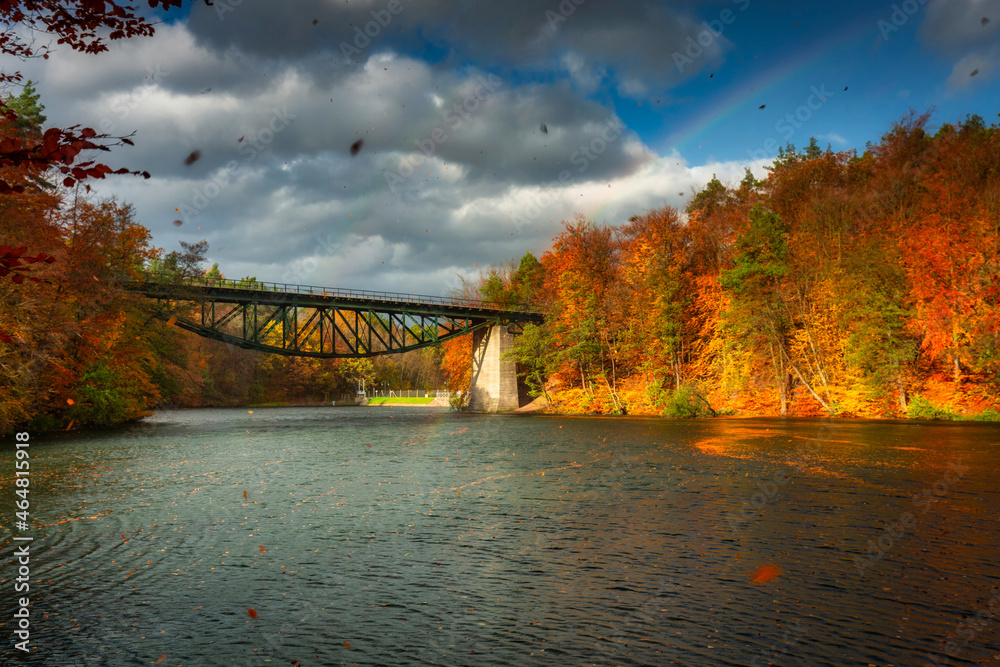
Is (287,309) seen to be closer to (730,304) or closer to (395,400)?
(730,304)

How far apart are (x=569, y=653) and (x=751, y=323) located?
139 ft

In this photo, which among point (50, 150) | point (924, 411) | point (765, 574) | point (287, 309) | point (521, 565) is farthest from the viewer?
point (287, 309)

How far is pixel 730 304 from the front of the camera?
158 ft

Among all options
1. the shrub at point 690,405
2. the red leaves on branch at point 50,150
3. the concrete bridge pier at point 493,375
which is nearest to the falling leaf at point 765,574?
the red leaves on branch at point 50,150

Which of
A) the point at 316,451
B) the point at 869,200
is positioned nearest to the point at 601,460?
the point at 316,451

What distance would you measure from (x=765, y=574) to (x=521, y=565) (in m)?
3.41

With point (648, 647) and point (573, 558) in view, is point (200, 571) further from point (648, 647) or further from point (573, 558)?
point (648, 647)

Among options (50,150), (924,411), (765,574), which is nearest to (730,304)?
(924,411)

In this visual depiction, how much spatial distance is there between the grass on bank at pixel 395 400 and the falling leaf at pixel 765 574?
10457 cm

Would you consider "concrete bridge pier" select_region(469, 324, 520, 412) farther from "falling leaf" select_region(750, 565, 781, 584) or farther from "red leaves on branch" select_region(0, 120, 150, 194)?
"red leaves on branch" select_region(0, 120, 150, 194)

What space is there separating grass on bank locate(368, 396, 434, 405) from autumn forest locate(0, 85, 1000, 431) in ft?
165

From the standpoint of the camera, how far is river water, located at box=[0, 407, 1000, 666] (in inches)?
260

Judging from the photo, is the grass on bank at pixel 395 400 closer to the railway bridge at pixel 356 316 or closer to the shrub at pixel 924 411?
the railway bridge at pixel 356 316

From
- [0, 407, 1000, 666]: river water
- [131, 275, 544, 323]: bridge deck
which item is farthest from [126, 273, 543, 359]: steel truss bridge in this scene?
[0, 407, 1000, 666]: river water
